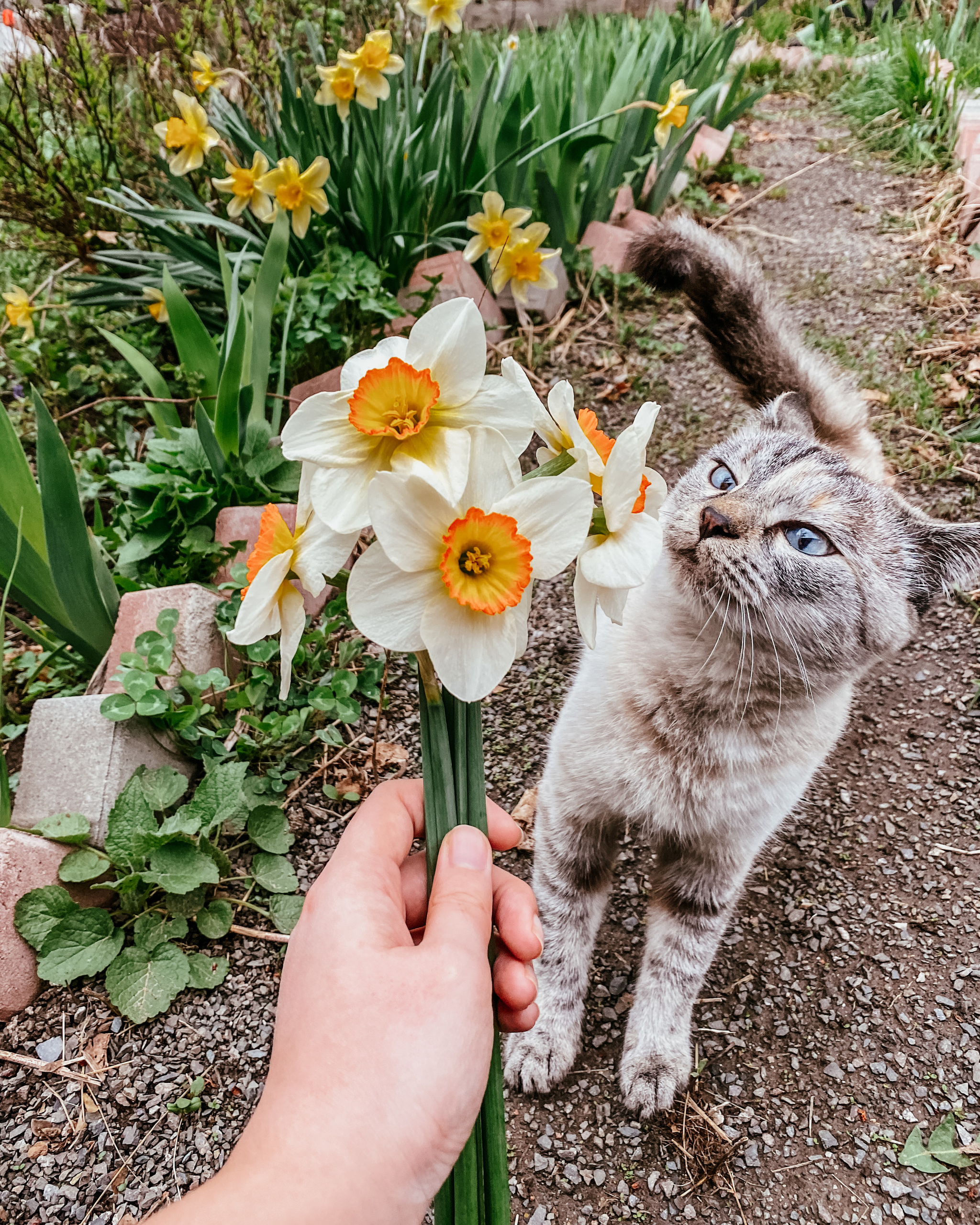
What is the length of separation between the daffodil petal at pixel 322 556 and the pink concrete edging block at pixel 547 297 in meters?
2.69

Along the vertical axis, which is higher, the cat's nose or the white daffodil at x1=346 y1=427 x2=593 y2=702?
the white daffodil at x1=346 y1=427 x2=593 y2=702

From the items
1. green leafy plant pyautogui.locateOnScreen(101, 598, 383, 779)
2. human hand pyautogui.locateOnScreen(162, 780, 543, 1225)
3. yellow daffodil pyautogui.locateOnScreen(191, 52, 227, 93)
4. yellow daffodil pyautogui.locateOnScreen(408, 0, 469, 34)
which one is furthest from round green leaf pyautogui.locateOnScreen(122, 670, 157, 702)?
yellow daffodil pyautogui.locateOnScreen(408, 0, 469, 34)

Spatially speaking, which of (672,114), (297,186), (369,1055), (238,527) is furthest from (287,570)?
(672,114)

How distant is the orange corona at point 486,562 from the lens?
654 mm

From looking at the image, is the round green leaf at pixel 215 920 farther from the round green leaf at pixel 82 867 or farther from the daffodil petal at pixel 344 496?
the daffodil petal at pixel 344 496

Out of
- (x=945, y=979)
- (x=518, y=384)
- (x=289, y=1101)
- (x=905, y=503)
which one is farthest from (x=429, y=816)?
(x=945, y=979)

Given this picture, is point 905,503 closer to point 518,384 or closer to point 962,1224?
point 518,384

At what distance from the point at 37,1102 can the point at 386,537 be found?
4.72 ft

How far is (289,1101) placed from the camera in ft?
2.58

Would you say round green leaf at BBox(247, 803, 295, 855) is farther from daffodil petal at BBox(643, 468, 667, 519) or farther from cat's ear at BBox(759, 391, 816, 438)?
cat's ear at BBox(759, 391, 816, 438)

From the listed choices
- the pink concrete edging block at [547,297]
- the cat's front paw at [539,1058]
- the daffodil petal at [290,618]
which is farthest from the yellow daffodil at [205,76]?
the cat's front paw at [539,1058]

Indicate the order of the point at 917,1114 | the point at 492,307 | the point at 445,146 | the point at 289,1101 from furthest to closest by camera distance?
the point at 492,307
the point at 445,146
the point at 917,1114
the point at 289,1101

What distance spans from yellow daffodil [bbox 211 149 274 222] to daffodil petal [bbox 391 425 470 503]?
6.01ft

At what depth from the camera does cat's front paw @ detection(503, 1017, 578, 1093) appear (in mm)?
1505
